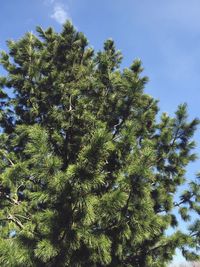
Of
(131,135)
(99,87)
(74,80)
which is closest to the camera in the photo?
(131,135)

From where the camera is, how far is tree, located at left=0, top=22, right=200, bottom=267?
487 cm

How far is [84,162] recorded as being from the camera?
15.0ft

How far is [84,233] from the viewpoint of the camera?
512cm

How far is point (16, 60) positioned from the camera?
8758 mm

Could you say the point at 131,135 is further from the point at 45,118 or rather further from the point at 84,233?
the point at 45,118

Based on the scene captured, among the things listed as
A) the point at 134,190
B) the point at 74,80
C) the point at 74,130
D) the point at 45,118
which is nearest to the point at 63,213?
the point at 134,190

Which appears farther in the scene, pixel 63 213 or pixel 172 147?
pixel 172 147

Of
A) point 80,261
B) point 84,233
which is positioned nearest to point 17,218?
point 80,261

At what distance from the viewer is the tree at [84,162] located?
4.87 meters

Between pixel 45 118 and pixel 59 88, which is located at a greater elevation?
→ pixel 59 88

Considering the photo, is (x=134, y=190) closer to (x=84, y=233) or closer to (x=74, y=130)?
(x=84, y=233)

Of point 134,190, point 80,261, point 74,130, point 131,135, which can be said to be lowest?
point 80,261

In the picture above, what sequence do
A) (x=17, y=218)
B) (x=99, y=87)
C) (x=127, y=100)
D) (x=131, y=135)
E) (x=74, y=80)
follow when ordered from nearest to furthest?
(x=131, y=135) < (x=17, y=218) < (x=127, y=100) < (x=99, y=87) < (x=74, y=80)

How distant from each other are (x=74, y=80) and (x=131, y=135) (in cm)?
396
